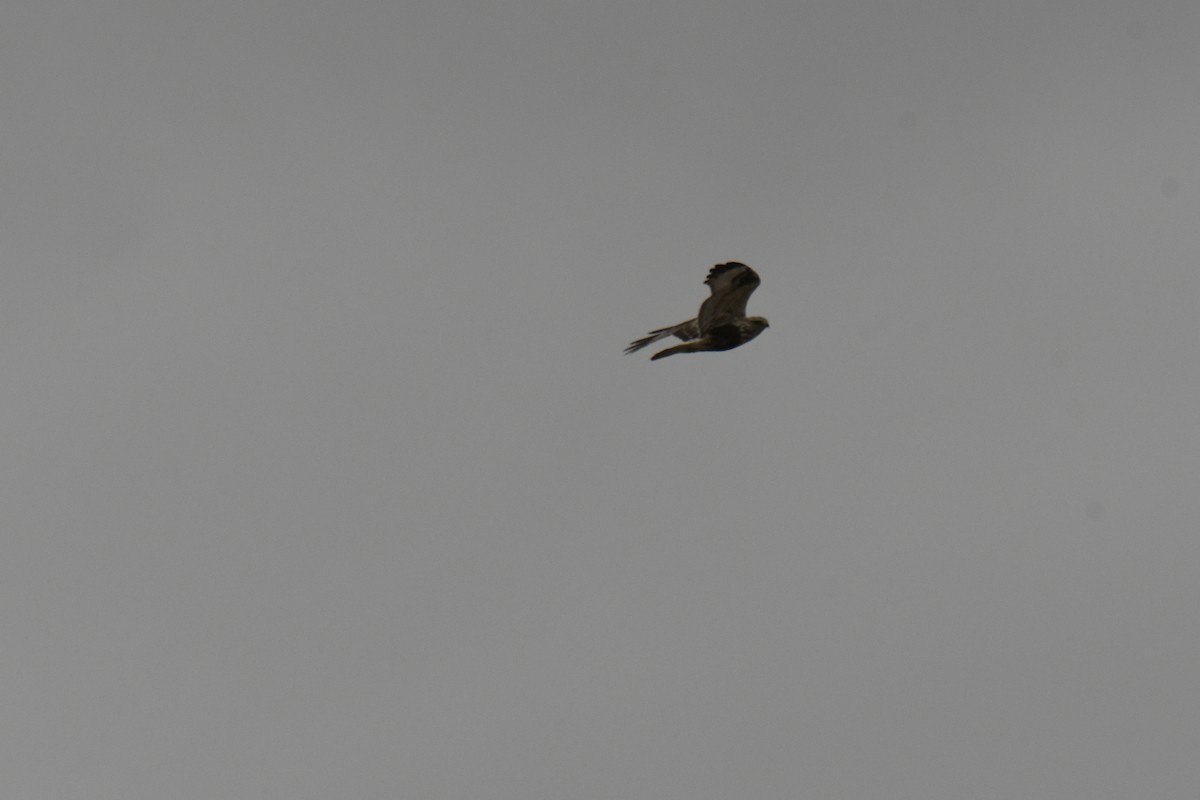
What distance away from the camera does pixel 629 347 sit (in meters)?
43.7

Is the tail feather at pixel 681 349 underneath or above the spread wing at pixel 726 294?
underneath

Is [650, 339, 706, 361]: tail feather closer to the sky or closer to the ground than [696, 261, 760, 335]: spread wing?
closer to the ground

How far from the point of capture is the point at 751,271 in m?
43.2

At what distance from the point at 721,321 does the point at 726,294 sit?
0.79 m

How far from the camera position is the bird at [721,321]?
43281 millimetres

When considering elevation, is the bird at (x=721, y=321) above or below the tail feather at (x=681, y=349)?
above

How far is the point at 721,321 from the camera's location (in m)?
44.2

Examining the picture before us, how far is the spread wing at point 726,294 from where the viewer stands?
4322 centimetres

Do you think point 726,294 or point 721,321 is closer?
point 726,294

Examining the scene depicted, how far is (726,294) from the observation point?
143 ft

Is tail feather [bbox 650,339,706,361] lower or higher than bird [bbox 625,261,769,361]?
lower

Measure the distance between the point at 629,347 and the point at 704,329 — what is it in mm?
1438

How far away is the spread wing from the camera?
4322cm

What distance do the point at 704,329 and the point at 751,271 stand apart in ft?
5.15
